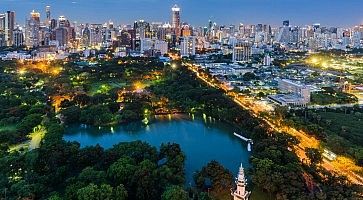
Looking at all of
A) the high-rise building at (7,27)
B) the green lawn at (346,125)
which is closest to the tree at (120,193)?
the green lawn at (346,125)

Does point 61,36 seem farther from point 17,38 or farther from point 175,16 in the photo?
point 175,16

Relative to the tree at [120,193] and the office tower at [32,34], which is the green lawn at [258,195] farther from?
the office tower at [32,34]

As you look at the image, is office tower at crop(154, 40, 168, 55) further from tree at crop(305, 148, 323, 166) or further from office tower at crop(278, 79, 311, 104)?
tree at crop(305, 148, 323, 166)

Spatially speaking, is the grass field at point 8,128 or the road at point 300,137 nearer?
the road at point 300,137

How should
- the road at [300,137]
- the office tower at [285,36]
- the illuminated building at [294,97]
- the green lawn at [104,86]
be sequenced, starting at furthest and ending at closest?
the office tower at [285,36] < the green lawn at [104,86] < the illuminated building at [294,97] < the road at [300,137]

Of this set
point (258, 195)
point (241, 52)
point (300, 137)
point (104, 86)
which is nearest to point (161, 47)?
point (241, 52)

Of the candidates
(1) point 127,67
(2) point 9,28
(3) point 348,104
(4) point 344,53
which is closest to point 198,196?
(3) point 348,104

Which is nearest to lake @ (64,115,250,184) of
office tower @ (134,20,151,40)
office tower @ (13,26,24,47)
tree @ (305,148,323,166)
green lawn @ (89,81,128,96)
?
tree @ (305,148,323,166)
